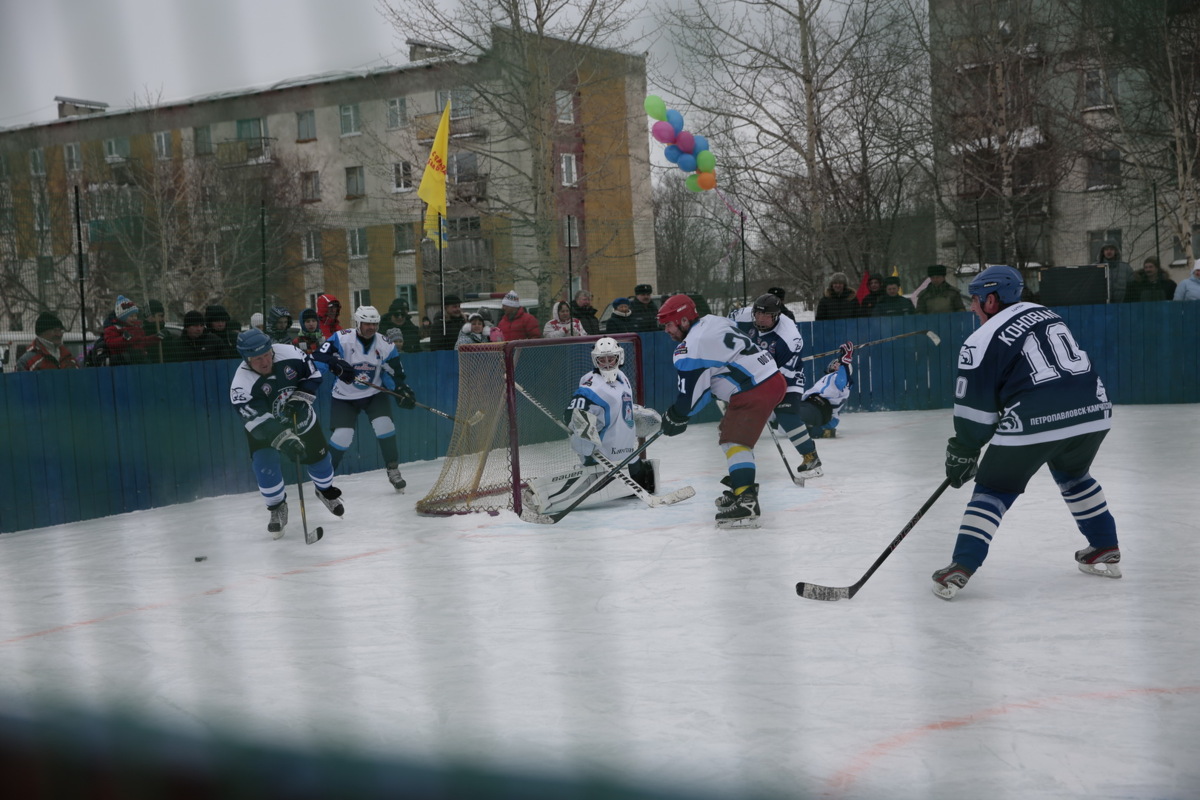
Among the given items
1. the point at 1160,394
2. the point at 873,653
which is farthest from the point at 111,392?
the point at 1160,394

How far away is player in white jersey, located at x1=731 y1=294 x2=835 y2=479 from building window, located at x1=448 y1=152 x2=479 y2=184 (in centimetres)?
632

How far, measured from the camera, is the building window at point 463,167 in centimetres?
1360

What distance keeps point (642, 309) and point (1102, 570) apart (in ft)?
24.7

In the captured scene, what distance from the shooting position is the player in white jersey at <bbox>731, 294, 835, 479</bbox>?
24.9ft

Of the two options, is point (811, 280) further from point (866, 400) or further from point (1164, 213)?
point (1164, 213)

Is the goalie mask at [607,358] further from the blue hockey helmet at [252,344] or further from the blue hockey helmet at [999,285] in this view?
the blue hockey helmet at [999,285]

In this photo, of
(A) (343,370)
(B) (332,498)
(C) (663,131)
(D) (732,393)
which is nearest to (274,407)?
(B) (332,498)

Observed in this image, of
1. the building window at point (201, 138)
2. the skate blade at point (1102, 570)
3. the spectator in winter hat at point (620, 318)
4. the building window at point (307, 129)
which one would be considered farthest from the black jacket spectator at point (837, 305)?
the building window at point (201, 138)

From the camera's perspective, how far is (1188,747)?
2459 mm

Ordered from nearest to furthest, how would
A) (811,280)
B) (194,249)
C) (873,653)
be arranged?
(873,653) → (194,249) → (811,280)

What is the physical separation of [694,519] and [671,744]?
3.53 meters

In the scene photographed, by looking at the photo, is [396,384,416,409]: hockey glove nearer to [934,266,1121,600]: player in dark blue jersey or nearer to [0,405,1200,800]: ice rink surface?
[0,405,1200,800]: ice rink surface

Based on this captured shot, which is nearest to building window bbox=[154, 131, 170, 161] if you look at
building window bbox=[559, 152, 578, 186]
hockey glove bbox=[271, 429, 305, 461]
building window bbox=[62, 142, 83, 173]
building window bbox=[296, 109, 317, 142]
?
building window bbox=[62, 142, 83, 173]

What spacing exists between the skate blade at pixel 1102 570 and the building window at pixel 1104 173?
8.49m
